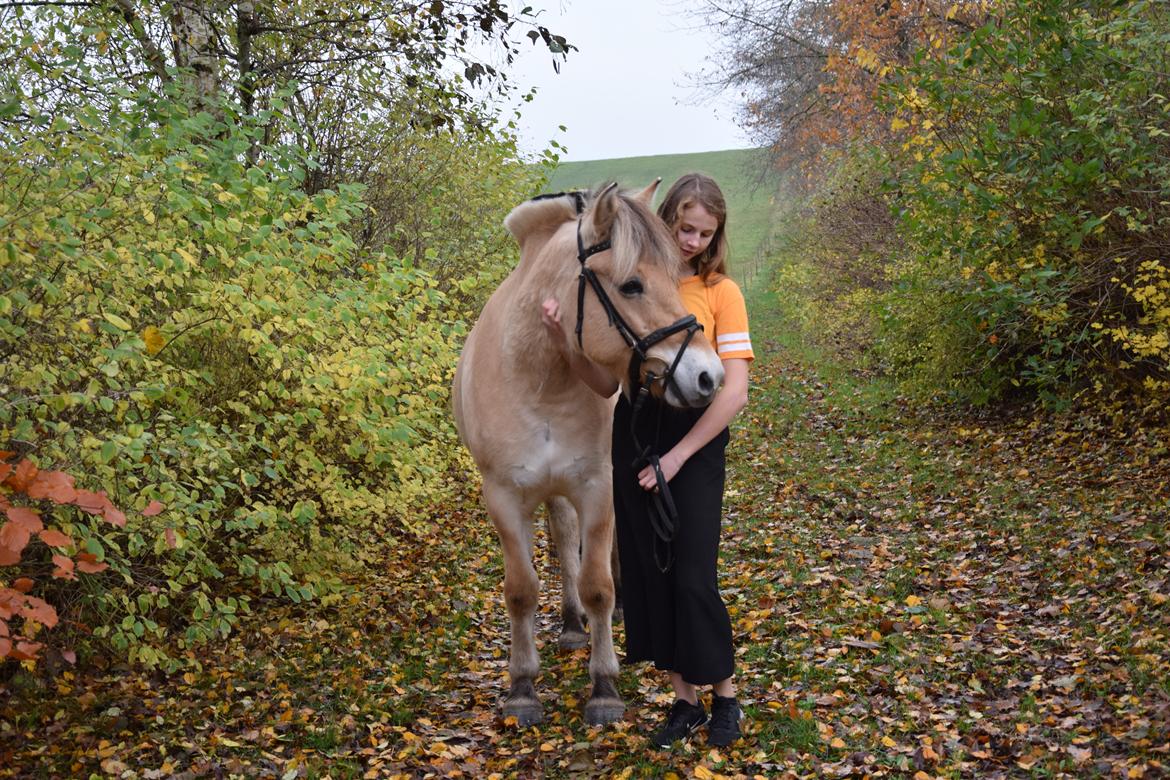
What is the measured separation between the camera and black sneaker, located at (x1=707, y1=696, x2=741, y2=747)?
3996 millimetres

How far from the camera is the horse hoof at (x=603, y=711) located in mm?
4324

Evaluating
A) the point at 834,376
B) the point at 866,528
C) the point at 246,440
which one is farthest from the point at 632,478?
the point at 834,376

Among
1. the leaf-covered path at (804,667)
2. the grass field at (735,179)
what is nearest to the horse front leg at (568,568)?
the leaf-covered path at (804,667)

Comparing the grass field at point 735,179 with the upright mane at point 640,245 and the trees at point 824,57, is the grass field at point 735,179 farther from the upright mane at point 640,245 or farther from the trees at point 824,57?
the upright mane at point 640,245

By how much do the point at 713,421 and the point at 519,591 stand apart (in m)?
1.43

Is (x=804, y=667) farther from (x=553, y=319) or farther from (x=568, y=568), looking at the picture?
(x=553, y=319)

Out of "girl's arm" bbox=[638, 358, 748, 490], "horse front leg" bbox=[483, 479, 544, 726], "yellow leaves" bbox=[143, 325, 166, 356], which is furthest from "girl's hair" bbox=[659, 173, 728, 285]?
"yellow leaves" bbox=[143, 325, 166, 356]

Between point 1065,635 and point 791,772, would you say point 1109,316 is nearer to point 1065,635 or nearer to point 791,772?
point 1065,635

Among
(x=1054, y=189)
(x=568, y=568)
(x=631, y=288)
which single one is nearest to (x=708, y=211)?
(x=631, y=288)

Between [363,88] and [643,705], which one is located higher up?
[363,88]

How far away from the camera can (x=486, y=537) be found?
8414mm

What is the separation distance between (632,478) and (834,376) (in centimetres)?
1163

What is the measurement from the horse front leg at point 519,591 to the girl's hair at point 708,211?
136 centimetres

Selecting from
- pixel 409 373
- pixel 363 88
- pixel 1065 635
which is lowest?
pixel 1065 635
